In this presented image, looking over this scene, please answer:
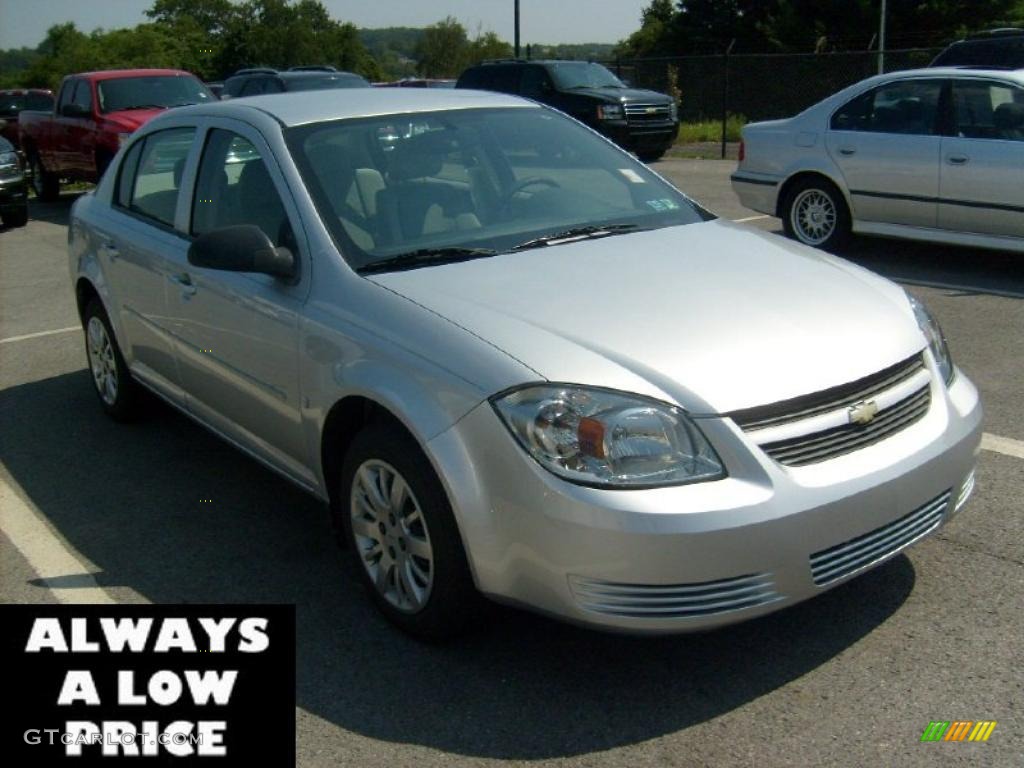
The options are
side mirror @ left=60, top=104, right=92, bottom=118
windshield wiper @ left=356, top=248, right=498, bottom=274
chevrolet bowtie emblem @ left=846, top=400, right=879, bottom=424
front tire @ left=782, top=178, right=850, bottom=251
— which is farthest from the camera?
side mirror @ left=60, top=104, right=92, bottom=118

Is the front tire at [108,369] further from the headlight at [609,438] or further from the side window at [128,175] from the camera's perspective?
the headlight at [609,438]

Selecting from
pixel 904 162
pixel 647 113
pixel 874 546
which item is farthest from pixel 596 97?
pixel 874 546

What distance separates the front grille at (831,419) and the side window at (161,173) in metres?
3.04

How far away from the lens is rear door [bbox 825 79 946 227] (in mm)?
9273

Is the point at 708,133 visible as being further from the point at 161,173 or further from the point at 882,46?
the point at 161,173

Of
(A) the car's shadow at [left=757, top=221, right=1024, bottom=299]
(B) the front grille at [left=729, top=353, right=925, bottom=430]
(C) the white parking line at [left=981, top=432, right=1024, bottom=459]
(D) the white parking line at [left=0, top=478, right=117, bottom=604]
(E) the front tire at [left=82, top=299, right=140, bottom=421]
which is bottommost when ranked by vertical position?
(D) the white parking line at [left=0, top=478, right=117, bottom=604]

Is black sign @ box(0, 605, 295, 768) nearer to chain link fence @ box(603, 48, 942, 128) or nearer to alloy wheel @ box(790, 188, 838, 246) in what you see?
alloy wheel @ box(790, 188, 838, 246)

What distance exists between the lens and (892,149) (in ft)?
31.1

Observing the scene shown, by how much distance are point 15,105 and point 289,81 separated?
30.0 feet

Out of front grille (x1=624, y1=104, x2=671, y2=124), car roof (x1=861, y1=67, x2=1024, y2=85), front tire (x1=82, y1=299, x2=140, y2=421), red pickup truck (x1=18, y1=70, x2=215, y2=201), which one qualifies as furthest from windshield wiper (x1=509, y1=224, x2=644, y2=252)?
front grille (x1=624, y1=104, x2=671, y2=124)

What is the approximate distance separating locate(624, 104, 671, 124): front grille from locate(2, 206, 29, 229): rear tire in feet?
31.4

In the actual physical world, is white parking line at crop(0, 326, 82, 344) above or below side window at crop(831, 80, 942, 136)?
below

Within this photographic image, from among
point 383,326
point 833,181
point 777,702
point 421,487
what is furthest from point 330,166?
point 833,181

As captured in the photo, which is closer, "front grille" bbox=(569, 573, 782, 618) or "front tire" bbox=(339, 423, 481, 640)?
"front grille" bbox=(569, 573, 782, 618)
